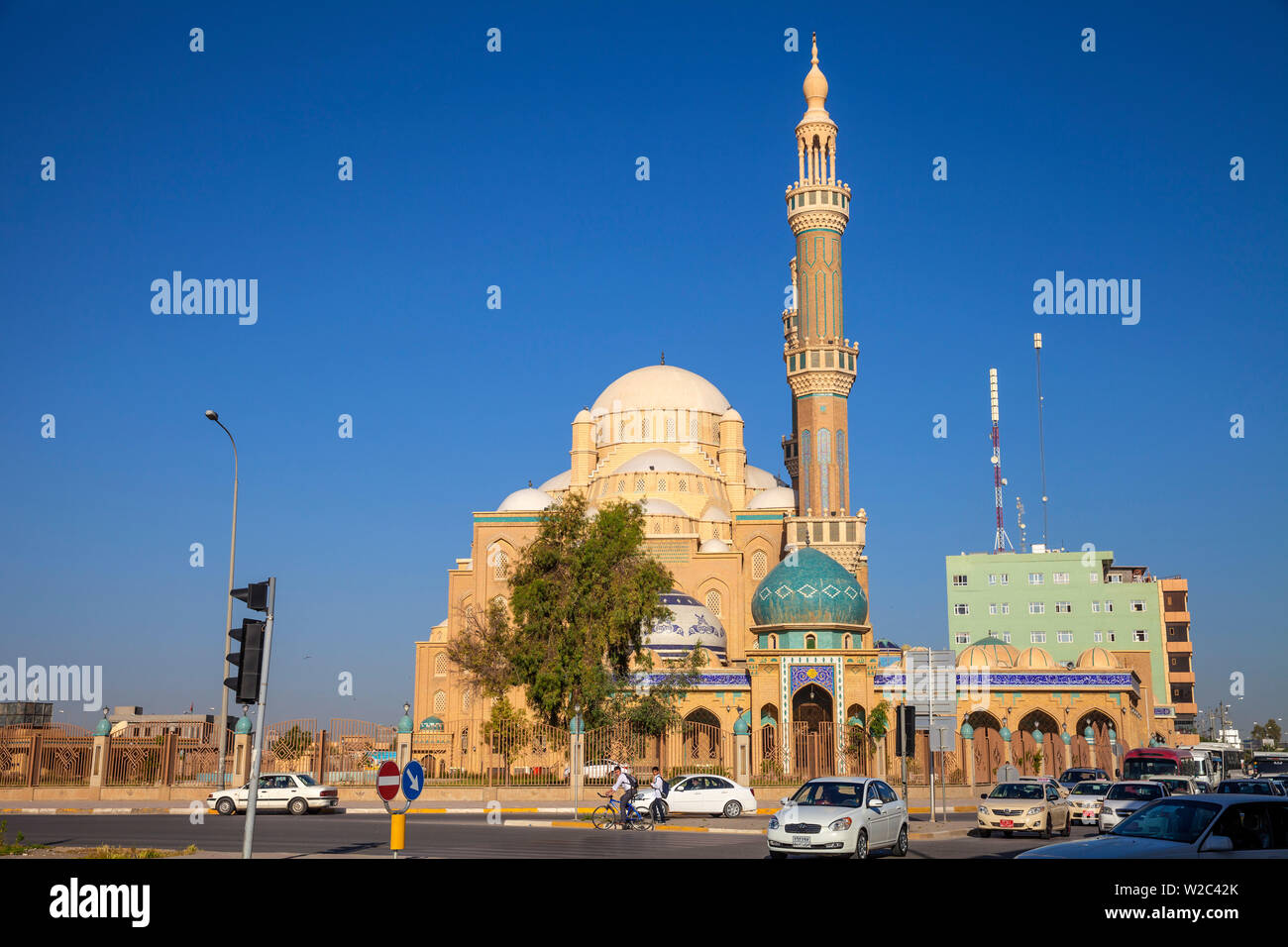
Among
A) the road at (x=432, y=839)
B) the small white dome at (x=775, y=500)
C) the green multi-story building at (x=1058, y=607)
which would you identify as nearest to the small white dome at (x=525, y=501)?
the small white dome at (x=775, y=500)

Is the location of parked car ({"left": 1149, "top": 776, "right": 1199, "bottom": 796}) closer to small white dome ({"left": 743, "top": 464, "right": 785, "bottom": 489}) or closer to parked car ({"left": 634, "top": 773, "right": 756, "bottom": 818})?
parked car ({"left": 634, "top": 773, "right": 756, "bottom": 818})

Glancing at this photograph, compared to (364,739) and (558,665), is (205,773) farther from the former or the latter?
(558,665)

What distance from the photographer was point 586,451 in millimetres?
66250

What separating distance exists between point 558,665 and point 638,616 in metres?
3.15

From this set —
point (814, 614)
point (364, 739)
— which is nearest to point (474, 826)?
point (364, 739)

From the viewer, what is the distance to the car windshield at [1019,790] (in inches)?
818

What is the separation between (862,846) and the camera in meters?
15.2

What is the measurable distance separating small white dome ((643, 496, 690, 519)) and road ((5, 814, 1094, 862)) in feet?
111

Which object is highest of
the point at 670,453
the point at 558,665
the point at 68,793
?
the point at 670,453

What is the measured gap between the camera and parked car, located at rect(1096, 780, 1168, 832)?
20.3m

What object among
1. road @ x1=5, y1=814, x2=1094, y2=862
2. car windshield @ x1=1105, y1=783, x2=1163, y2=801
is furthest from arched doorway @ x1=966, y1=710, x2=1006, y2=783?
car windshield @ x1=1105, y1=783, x2=1163, y2=801

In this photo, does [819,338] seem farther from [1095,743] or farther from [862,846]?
[862,846]

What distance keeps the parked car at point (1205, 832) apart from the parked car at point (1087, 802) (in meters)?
12.5

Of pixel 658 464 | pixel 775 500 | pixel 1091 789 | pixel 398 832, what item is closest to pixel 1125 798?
pixel 1091 789
